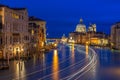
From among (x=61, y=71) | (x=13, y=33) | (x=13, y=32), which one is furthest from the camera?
(x=13, y=32)

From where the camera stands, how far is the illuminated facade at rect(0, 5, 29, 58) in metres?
70.9

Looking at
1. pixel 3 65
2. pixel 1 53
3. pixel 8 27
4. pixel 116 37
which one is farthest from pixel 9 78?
pixel 116 37

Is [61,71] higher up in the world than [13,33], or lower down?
lower down

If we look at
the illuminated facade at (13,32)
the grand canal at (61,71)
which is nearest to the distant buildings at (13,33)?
the illuminated facade at (13,32)

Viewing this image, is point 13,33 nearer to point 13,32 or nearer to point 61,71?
point 13,32

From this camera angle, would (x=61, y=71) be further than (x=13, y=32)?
No

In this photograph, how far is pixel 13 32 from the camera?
78375 mm

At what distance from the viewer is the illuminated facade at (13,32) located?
70875mm

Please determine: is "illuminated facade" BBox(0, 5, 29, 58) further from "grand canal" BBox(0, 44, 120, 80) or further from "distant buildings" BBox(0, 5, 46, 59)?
"grand canal" BBox(0, 44, 120, 80)

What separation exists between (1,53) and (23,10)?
2051 centimetres

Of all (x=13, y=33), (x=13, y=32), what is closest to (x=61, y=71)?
(x=13, y=33)

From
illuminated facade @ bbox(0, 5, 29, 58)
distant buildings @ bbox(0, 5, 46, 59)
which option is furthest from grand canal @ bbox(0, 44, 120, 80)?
illuminated facade @ bbox(0, 5, 29, 58)

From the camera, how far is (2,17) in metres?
70.8

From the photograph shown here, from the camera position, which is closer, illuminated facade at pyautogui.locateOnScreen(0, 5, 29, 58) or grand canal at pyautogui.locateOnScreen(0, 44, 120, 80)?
grand canal at pyautogui.locateOnScreen(0, 44, 120, 80)
